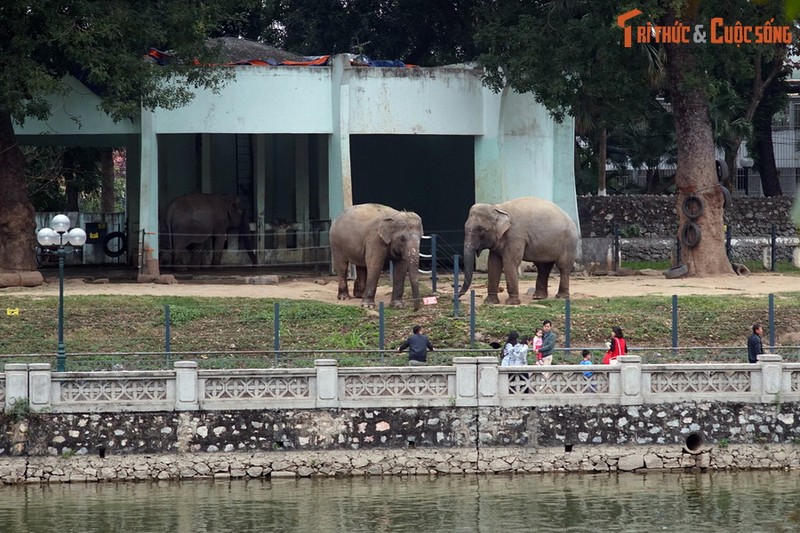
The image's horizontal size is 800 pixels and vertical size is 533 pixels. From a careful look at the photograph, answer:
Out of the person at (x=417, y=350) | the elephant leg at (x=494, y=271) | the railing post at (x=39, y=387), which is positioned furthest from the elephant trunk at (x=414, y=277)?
the railing post at (x=39, y=387)

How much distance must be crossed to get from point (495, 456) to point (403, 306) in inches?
353

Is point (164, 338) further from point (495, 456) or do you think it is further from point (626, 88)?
point (626, 88)

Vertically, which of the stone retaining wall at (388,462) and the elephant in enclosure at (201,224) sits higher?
the elephant in enclosure at (201,224)

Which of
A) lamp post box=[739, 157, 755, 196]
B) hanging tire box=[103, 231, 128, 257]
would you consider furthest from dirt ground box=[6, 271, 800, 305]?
lamp post box=[739, 157, 755, 196]

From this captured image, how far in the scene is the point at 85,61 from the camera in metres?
33.5

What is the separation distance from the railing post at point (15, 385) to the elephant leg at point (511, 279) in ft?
42.0

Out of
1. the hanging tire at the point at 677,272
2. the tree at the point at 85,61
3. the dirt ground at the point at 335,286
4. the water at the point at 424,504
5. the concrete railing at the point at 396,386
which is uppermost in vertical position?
the tree at the point at 85,61

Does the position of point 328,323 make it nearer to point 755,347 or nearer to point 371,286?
point 371,286

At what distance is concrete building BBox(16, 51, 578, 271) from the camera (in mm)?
38250

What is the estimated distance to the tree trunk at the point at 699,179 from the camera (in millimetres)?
38156

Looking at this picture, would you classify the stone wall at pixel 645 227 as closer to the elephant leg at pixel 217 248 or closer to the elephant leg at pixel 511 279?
the elephant leg at pixel 217 248

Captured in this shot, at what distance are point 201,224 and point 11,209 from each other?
9.27 metres

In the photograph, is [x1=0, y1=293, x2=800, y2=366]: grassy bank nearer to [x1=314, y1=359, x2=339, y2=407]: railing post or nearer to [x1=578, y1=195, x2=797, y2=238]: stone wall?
[x1=314, y1=359, x2=339, y2=407]: railing post

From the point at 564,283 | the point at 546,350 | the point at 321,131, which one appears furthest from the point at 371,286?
the point at 546,350
